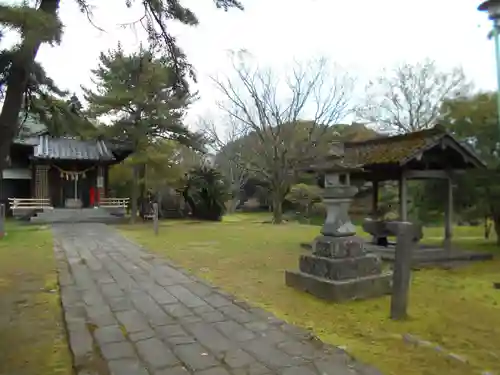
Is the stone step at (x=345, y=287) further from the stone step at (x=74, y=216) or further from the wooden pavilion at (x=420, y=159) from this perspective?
the stone step at (x=74, y=216)

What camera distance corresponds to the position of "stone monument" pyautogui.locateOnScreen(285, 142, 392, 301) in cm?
556

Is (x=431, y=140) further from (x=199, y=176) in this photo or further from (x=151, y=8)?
(x=199, y=176)

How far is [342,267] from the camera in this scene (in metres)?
5.63

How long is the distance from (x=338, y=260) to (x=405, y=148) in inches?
170

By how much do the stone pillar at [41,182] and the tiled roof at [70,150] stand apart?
1.04m

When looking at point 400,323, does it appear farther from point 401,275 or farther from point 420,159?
point 420,159

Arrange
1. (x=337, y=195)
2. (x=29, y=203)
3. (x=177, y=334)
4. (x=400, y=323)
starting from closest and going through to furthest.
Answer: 1. (x=177, y=334)
2. (x=400, y=323)
3. (x=337, y=195)
4. (x=29, y=203)

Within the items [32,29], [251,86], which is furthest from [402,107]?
[32,29]

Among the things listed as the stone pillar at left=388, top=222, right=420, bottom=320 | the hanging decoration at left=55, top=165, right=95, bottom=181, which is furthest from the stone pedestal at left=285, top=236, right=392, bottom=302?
the hanging decoration at left=55, top=165, right=95, bottom=181

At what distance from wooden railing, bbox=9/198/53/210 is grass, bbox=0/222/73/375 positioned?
1479 cm

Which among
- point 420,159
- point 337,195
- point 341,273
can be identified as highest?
point 420,159

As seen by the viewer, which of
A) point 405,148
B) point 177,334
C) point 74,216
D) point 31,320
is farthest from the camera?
point 74,216

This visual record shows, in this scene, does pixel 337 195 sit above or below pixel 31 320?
above

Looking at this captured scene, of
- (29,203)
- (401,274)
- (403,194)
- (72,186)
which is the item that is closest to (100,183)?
(72,186)
